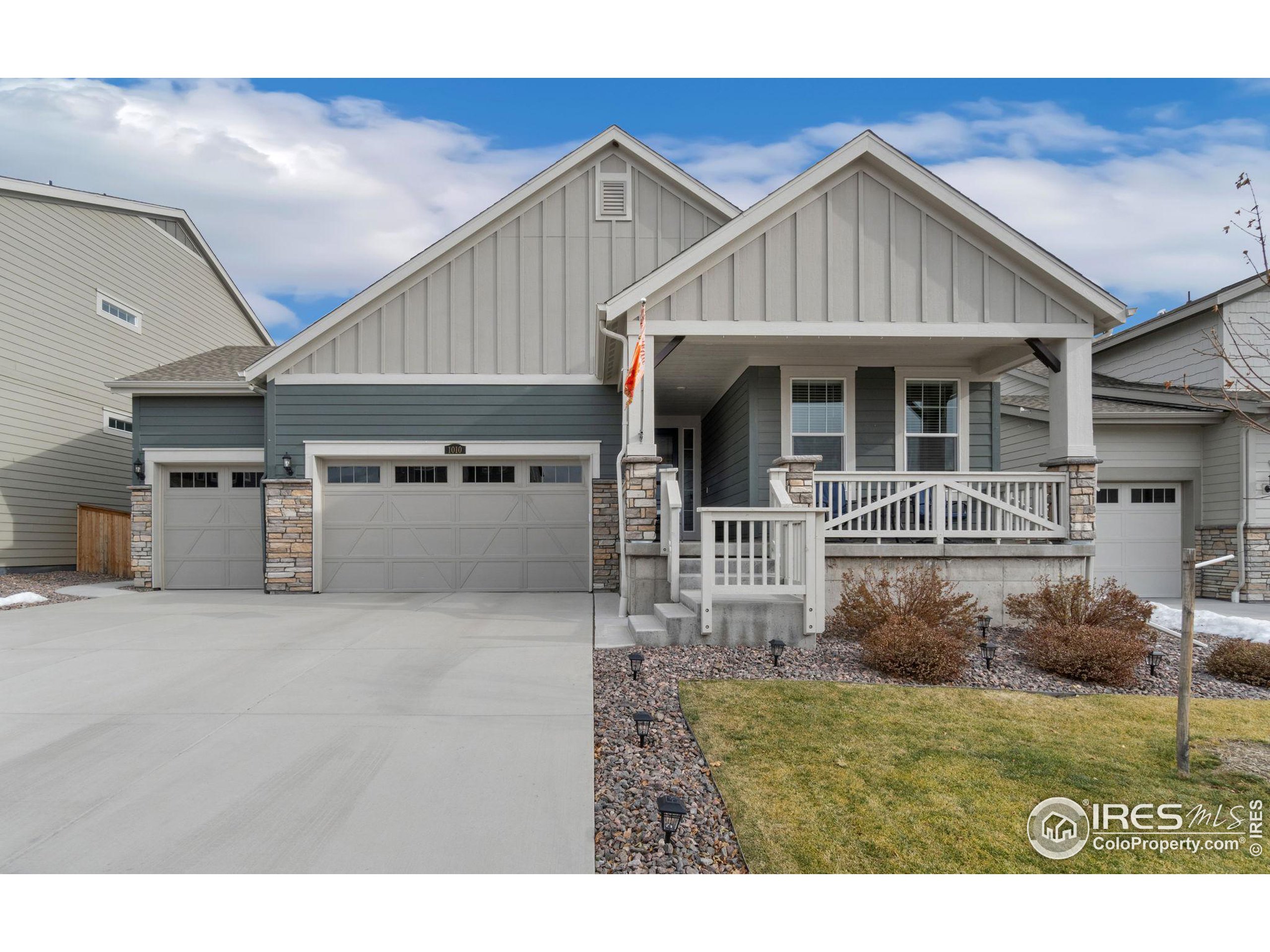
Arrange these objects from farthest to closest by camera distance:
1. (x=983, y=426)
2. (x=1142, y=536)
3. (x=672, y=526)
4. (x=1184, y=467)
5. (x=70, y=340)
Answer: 1. (x=70, y=340)
2. (x=1142, y=536)
3. (x=1184, y=467)
4. (x=983, y=426)
5. (x=672, y=526)

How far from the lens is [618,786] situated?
3.83 metres

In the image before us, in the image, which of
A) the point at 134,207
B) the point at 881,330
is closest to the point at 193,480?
the point at 134,207

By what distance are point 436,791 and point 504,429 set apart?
28.8ft

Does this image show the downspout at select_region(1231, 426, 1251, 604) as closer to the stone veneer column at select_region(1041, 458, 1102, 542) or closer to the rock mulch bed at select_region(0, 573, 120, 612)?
the stone veneer column at select_region(1041, 458, 1102, 542)

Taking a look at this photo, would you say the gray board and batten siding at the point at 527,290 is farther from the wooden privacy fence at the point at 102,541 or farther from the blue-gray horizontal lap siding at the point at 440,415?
the wooden privacy fence at the point at 102,541

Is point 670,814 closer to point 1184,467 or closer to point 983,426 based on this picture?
point 983,426

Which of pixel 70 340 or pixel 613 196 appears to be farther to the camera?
pixel 70 340

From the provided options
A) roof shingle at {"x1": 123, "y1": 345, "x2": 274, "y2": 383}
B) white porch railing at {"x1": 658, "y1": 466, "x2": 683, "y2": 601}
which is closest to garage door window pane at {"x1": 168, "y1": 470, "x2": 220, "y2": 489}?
roof shingle at {"x1": 123, "y1": 345, "x2": 274, "y2": 383}

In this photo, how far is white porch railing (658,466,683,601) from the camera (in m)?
7.89

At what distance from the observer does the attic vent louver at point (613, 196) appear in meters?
12.7

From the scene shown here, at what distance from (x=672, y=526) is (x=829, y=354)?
384 cm

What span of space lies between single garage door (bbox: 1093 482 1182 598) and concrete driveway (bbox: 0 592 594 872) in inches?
396

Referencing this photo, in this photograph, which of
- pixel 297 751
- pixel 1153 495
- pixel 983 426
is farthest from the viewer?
pixel 1153 495

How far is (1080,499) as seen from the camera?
8.80 metres
